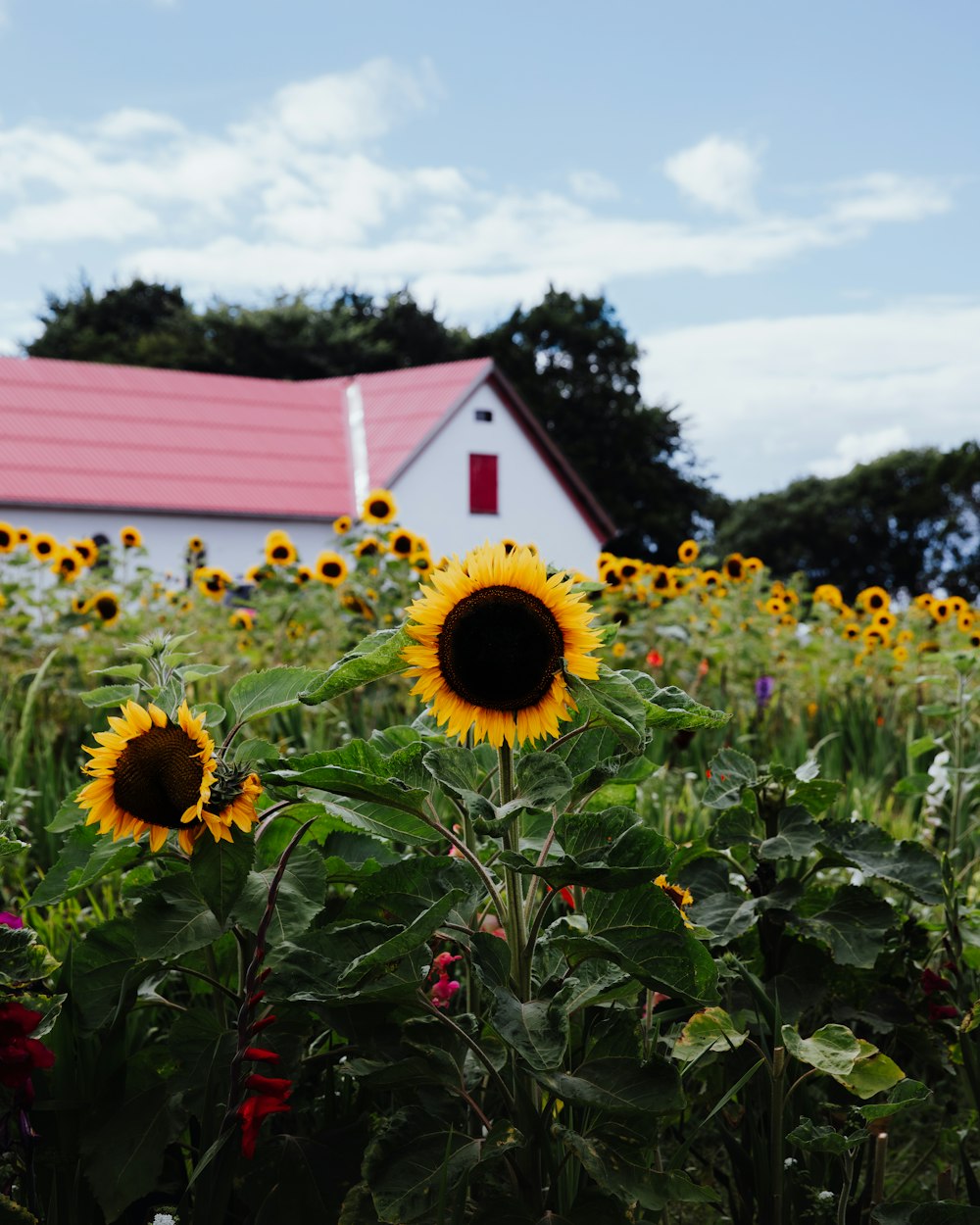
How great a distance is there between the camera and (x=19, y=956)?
1.39 m

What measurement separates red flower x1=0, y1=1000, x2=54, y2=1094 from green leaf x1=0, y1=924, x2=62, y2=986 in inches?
2.5

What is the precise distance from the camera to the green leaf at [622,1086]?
127 cm

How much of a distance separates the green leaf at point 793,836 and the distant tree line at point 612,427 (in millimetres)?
35727

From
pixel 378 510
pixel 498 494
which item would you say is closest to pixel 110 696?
pixel 378 510

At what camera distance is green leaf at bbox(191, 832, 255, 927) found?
133 cm

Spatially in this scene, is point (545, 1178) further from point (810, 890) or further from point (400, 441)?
point (400, 441)

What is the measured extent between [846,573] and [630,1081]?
138ft

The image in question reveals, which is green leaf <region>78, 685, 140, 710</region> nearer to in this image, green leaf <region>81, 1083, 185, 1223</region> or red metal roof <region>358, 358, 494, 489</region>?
green leaf <region>81, 1083, 185, 1223</region>

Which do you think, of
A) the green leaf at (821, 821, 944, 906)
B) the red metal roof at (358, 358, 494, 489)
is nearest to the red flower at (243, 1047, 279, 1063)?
the green leaf at (821, 821, 944, 906)

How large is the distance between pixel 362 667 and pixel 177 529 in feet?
86.5

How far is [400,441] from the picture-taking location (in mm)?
27938

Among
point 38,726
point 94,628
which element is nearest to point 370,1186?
point 38,726

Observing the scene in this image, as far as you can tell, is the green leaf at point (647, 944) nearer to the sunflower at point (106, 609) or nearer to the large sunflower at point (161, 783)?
the large sunflower at point (161, 783)

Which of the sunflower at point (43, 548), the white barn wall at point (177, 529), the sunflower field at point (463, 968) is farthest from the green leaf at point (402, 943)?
the white barn wall at point (177, 529)
